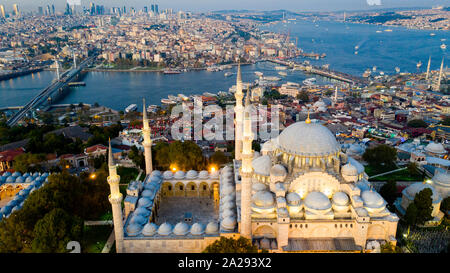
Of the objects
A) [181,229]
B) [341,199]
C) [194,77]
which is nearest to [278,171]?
[341,199]

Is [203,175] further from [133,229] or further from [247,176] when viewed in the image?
[247,176]

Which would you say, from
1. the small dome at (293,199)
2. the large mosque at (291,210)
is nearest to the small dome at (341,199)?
the large mosque at (291,210)

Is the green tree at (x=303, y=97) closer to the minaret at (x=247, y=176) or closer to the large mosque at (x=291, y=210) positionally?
the large mosque at (x=291, y=210)

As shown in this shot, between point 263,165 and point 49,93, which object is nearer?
point 263,165

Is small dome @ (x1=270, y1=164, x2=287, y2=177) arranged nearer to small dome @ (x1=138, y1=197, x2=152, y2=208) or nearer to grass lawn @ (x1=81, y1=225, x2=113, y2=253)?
small dome @ (x1=138, y1=197, x2=152, y2=208)

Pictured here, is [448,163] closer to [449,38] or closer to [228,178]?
[228,178]
